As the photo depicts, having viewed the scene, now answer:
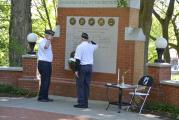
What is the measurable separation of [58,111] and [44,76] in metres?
2.07

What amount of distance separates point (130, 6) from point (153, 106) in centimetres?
290

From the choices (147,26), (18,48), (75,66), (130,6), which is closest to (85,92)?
(75,66)

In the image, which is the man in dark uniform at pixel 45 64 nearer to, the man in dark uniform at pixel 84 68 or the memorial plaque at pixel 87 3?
the man in dark uniform at pixel 84 68

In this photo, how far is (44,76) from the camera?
1434 cm

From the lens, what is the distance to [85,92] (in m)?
13.4

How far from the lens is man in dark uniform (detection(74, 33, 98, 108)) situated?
43.9 feet

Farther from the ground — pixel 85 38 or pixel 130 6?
pixel 130 6

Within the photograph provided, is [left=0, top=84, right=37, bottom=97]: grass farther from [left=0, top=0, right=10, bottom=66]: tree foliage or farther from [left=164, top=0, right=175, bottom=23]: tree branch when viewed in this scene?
[left=164, top=0, right=175, bottom=23]: tree branch

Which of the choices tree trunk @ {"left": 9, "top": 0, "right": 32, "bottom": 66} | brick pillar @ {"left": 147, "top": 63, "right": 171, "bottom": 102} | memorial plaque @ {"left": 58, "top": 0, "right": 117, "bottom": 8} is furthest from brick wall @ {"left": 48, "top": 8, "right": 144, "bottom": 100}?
tree trunk @ {"left": 9, "top": 0, "right": 32, "bottom": 66}

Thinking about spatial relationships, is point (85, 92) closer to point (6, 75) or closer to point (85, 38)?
point (85, 38)

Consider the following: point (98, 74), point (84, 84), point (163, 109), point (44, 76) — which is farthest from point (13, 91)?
point (163, 109)

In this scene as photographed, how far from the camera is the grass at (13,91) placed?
Answer: 15356mm

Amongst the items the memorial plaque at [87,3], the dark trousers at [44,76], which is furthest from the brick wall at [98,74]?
the dark trousers at [44,76]

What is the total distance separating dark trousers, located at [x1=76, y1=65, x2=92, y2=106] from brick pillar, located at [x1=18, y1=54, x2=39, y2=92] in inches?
93.3
